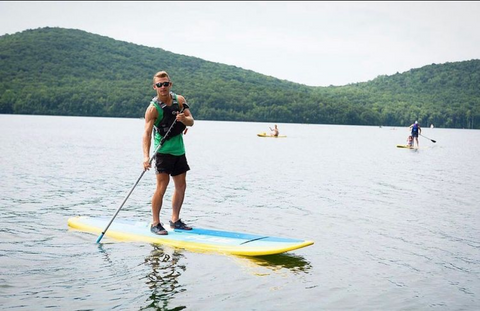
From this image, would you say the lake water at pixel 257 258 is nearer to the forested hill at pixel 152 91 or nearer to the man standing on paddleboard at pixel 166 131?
the man standing on paddleboard at pixel 166 131

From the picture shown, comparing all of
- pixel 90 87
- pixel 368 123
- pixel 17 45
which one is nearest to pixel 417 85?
pixel 368 123

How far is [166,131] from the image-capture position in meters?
9.19

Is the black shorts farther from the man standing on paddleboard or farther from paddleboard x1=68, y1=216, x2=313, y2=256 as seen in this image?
paddleboard x1=68, y1=216, x2=313, y2=256

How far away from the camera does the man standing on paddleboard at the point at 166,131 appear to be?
8.98m

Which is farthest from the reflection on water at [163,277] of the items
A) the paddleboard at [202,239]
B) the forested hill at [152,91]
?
the forested hill at [152,91]

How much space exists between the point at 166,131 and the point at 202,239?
6.72 ft

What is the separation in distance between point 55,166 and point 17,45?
168 m

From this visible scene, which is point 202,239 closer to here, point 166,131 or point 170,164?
point 170,164

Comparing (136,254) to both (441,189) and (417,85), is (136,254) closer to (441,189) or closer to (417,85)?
(441,189)

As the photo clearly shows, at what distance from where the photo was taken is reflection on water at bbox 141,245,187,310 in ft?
22.3

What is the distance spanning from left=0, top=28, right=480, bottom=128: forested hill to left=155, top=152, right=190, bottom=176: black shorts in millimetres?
140133

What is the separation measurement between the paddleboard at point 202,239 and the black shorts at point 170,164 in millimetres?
1226

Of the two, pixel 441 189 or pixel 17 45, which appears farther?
pixel 17 45

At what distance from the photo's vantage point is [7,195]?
587 inches
